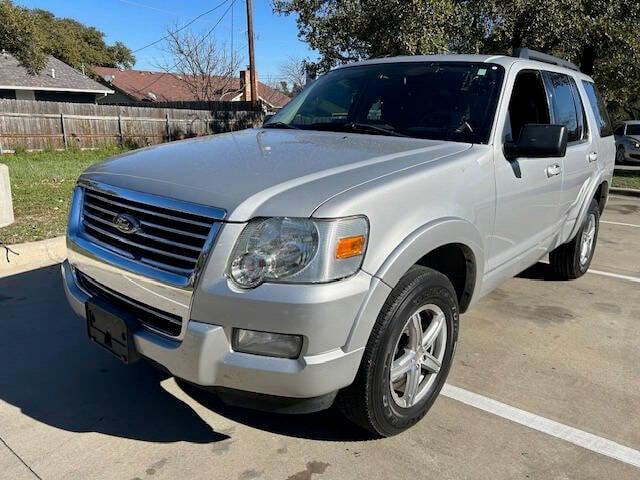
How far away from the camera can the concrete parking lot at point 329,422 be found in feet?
8.46

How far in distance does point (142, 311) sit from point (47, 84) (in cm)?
3162

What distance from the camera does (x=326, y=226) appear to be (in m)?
2.18

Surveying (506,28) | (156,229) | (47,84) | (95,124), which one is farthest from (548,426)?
(47,84)

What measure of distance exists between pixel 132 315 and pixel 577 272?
4.31 meters

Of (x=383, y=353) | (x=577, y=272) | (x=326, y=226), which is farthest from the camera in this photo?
(x=577, y=272)

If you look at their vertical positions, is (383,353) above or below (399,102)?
below

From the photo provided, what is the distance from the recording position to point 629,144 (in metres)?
19.0

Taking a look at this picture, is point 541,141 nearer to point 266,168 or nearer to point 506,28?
point 266,168

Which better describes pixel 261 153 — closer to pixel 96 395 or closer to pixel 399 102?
pixel 399 102

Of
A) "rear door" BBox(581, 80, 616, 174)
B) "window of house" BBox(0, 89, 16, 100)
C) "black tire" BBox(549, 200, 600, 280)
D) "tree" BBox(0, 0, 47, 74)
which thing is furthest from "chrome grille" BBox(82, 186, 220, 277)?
"window of house" BBox(0, 89, 16, 100)

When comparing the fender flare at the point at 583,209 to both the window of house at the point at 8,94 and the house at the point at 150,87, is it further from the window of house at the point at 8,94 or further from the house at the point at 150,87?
the house at the point at 150,87

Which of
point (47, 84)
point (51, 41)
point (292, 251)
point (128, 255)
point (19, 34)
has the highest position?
point (51, 41)

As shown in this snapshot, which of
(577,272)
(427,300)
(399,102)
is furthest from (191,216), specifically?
(577,272)

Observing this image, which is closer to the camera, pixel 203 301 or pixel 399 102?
pixel 203 301
